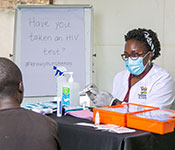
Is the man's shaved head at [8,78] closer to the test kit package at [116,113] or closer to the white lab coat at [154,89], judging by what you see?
the test kit package at [116,113]

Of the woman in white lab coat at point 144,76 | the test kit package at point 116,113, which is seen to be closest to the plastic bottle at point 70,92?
the woman in white lab coat at point 144,76

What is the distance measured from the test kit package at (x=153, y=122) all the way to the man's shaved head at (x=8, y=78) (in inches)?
26.0

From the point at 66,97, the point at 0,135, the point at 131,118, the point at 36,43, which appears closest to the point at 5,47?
the point at 36,43

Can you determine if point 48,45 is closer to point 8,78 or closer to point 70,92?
point 70,92

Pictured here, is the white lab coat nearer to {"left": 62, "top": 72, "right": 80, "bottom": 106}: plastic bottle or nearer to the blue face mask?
the blue face mask

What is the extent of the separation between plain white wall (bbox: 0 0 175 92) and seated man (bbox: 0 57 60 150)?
6.50 feet

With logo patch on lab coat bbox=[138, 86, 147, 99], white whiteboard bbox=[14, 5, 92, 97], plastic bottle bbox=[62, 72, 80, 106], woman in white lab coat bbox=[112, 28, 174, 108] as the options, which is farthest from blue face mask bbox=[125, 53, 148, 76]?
white whiteboard bbox=[14, 5, 92, 97]

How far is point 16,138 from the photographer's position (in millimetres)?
904

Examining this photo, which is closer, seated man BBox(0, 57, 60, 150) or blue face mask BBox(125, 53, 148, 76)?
seated man BBox(0, 57, 60, 150)

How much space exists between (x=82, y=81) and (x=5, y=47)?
47.1 inches

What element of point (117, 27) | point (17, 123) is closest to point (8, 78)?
point (17, 123)

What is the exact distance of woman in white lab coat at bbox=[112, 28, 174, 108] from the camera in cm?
209

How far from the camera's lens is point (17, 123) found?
36.3 inches

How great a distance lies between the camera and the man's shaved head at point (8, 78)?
1.02m
